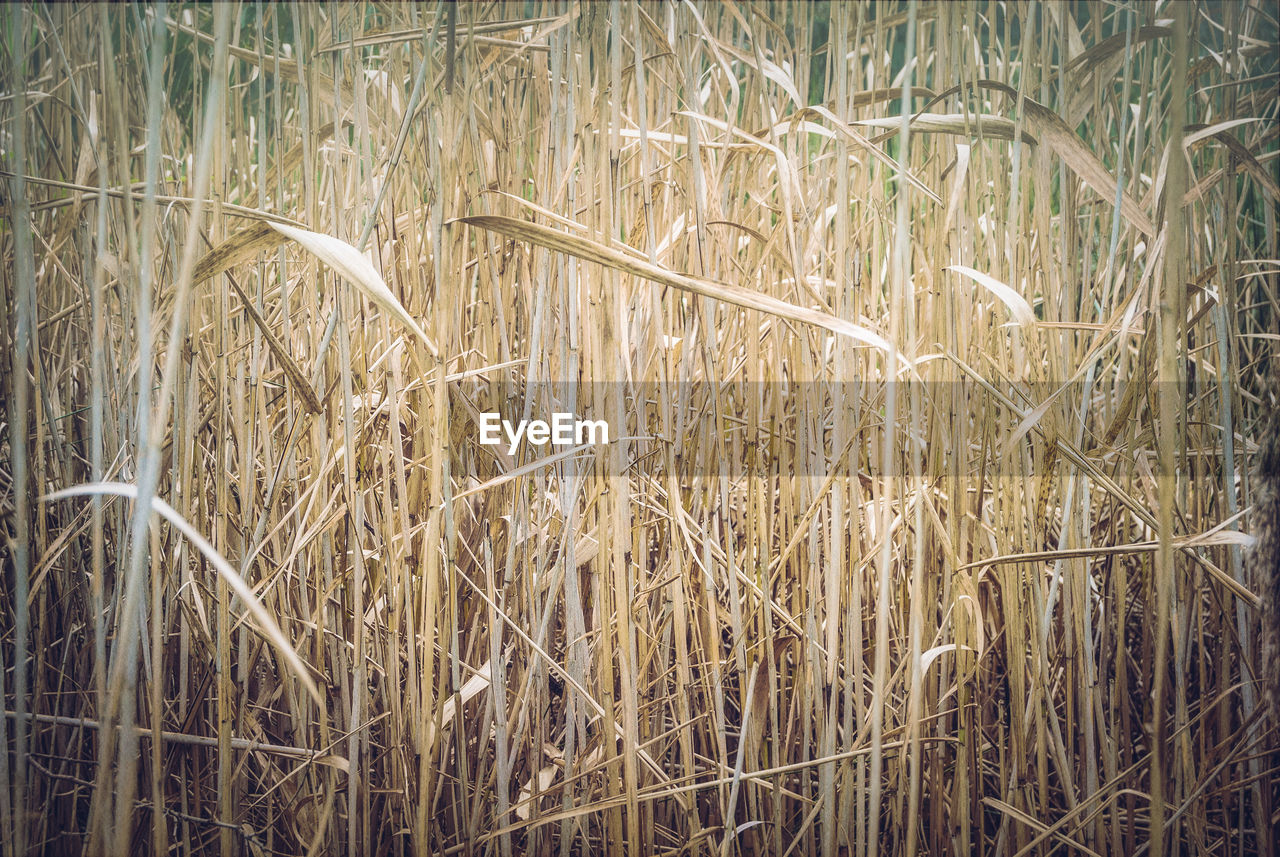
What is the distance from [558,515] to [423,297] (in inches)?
10.4

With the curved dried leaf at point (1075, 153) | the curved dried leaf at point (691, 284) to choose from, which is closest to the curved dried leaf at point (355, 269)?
the curved dried leaf at point (691, 284)

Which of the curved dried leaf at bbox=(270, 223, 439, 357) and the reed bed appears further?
the reed bed

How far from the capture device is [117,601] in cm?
66

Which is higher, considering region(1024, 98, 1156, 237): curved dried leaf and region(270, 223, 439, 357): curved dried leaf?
region(1024, 98, 1156, 237): curved dried leaf

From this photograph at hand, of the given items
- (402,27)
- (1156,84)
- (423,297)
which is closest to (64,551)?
(423,297)

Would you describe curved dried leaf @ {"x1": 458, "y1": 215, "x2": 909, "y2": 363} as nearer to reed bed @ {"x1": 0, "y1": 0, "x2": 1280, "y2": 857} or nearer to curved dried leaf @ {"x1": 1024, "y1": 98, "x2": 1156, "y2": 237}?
reed bed @ {"x1": 0, "y1": 0, "x2": 1280, "y2": 857}

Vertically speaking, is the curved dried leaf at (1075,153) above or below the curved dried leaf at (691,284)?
above

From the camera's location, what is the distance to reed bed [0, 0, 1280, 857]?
0.60m

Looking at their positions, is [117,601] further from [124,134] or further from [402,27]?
[402,27]

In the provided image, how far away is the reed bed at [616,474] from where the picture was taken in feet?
1.96

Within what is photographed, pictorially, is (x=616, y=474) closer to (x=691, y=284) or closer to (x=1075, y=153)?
(x=691, y=284)

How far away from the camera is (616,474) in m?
0.59

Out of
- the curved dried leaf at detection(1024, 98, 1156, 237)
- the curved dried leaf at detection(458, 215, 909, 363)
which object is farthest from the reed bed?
the curved dried leaf at detection(458, 215, 909, 363)

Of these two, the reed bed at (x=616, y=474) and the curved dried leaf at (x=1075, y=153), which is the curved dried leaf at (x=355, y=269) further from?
the curved dried leaf at (x=1075, y=153)
